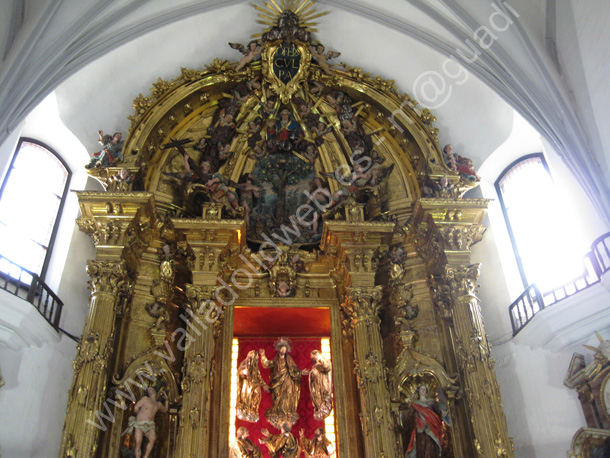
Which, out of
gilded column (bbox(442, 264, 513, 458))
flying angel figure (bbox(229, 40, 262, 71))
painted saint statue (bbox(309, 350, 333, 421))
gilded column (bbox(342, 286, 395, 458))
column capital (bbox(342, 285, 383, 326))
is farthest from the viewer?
flying angel figure (bbox(229, 40, 262, 71))

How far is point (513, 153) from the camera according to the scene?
11.6m

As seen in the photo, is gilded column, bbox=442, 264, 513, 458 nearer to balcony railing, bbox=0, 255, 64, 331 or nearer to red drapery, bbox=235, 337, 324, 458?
red drapery, bbox=235, 337, 324, 458

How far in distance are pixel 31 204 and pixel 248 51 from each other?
5215mm

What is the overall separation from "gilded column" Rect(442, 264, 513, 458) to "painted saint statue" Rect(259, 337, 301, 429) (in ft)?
8.85

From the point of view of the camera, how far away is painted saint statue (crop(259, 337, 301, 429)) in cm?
938

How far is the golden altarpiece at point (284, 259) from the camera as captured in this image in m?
8.85

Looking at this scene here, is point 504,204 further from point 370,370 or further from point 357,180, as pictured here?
point 370,370

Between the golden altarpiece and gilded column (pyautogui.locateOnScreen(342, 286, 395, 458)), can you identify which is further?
the golden altarpiece

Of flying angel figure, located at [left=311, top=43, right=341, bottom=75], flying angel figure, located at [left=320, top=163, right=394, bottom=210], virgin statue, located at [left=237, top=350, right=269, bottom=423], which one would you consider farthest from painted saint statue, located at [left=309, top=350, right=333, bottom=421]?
flying angel figure, located at [left=311, top=43, right=341, bottom=75]

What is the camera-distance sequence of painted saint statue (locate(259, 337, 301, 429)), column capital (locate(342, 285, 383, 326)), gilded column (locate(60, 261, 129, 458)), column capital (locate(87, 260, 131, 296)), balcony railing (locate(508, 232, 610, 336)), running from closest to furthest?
gilded column (locate(60, 261, 129, 458))
balcony railing (locate(508, 232, 610, 336))
column capital (locate(87, 260, 131, 296))
painted saint statue (locate(259, 337, 301, 429))
column capital (locate(342, 285, 383, 326))

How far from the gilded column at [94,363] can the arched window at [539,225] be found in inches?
280

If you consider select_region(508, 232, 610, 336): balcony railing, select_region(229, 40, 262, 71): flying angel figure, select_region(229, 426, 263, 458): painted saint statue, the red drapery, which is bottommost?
select_region(229, 426, 263, 458): painted saint statue

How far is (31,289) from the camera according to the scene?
879cm

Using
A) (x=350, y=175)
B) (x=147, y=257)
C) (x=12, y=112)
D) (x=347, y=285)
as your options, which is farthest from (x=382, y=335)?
(x=12, y=112)
